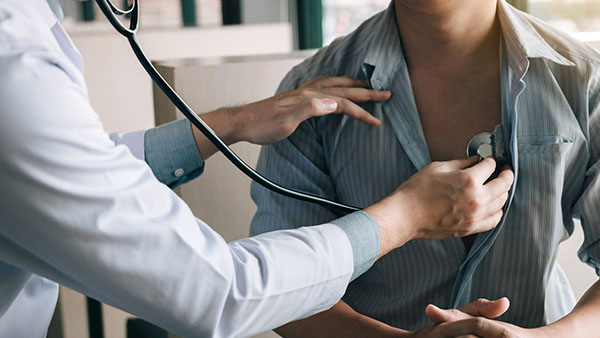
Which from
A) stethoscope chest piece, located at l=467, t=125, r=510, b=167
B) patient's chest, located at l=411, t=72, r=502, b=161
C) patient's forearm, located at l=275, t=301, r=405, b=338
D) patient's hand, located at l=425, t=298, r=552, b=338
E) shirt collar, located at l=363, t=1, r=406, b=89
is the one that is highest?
shirt collar, located at l=363, t=1, r=406, b=89

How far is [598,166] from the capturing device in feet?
3.64

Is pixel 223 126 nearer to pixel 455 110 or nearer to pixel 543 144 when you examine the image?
pixel 455 110

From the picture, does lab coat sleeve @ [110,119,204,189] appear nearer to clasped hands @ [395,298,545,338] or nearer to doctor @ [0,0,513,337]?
doctor @ [0,0,513,337]

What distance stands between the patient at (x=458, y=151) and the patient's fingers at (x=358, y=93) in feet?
0.08

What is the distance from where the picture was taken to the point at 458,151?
3.95 feet

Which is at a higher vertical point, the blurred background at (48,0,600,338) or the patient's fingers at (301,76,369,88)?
the patient's fingers at (301,76,369,88)

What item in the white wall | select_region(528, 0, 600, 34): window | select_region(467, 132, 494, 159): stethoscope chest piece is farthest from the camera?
select_region(528, 0, 600, 34): window

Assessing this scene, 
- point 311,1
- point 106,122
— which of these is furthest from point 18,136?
point 311,1

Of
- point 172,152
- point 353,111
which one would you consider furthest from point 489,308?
point 172,152

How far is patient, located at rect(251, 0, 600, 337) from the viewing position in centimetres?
113

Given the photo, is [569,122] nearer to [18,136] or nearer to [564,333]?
[564,333]

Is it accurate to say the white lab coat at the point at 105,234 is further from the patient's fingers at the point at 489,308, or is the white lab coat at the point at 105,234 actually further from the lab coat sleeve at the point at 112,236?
the patient's fingers at the point at 489,308

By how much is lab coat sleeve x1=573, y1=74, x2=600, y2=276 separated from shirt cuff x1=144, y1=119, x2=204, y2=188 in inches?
29.0

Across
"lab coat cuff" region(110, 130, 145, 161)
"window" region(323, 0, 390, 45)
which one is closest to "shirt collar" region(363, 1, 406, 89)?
"lab coat cuff" region(110, 130, 145, 161)
